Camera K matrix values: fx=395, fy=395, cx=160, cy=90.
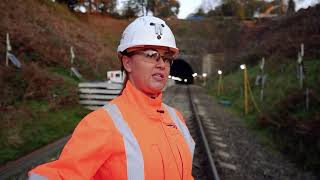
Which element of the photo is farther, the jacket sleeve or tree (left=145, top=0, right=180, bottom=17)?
tree (left=145, top=0, right=180, bottom=17)

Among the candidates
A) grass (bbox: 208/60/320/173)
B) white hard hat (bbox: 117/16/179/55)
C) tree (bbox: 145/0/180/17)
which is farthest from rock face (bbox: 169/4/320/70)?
white hard hat (bbox: 117/16/179/55)

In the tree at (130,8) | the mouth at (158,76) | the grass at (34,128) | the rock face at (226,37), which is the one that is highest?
the tree at (130,8)

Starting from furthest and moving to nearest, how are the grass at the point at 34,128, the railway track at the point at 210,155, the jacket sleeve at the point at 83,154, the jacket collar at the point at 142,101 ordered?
the grass at the point at 34,128
the railway track at the point at 210,155
the jacket collar at the point at 142,101
the jacket sleeve at the point at 83,154

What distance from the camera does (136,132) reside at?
2.22 metres

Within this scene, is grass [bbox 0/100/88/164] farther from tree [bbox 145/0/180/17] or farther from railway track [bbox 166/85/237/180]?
tree [bbox 145/0/180/17]

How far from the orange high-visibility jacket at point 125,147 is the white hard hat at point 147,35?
10.6 inches

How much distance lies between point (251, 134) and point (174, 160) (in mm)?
11092

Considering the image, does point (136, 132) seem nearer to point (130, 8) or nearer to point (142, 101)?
point (142, 101)

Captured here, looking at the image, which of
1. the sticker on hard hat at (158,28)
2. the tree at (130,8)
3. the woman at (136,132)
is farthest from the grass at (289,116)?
the tree at (130,8)

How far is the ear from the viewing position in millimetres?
2506

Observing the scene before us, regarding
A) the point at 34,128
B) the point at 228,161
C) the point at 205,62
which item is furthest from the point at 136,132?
the point at 205,62

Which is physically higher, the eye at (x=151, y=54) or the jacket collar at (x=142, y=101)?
the eye at (x=151, y=54)

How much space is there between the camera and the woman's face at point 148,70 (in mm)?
2422

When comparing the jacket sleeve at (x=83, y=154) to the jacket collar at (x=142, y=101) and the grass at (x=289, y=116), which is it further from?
the grass at (x=289, y=116)
